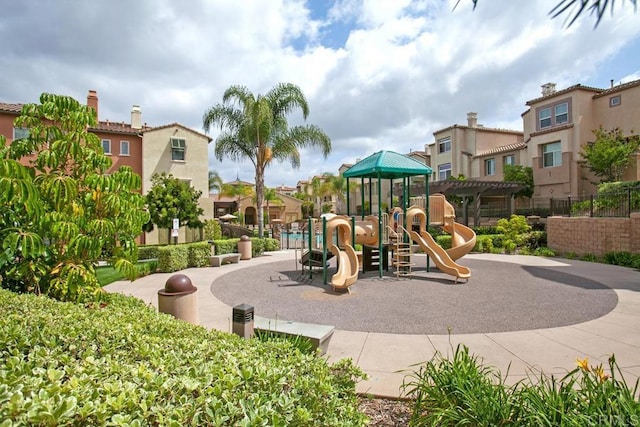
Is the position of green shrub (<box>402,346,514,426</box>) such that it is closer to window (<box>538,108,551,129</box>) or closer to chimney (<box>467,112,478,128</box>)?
window (<box>538,108,551,129</box>)

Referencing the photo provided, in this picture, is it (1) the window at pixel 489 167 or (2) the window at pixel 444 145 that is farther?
(2) the window at pixel 444 145

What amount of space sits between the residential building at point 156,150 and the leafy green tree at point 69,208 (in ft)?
62.7

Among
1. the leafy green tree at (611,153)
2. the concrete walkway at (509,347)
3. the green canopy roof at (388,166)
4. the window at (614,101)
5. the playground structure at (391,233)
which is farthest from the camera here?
the window at (614,101)

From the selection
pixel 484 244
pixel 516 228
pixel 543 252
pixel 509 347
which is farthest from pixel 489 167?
pixel 509 347

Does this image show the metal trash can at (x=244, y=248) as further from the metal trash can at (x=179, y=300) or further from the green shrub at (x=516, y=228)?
the green shrub at (x=516, y=228)

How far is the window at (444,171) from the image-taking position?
37.1 meters

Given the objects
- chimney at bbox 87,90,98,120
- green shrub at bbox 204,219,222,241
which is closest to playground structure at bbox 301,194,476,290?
green shrub at bbox 204,219,222,241

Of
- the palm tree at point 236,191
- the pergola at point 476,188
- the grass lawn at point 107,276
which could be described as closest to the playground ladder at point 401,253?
the grass lawn at point 107,276

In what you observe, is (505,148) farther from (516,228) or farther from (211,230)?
(211,230)

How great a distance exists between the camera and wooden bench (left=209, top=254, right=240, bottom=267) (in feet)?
49.9

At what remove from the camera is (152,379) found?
6.85ft

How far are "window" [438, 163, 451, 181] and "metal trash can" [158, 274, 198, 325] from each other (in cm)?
3533

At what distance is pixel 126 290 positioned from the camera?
411 inches

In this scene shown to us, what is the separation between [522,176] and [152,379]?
32636 mm
